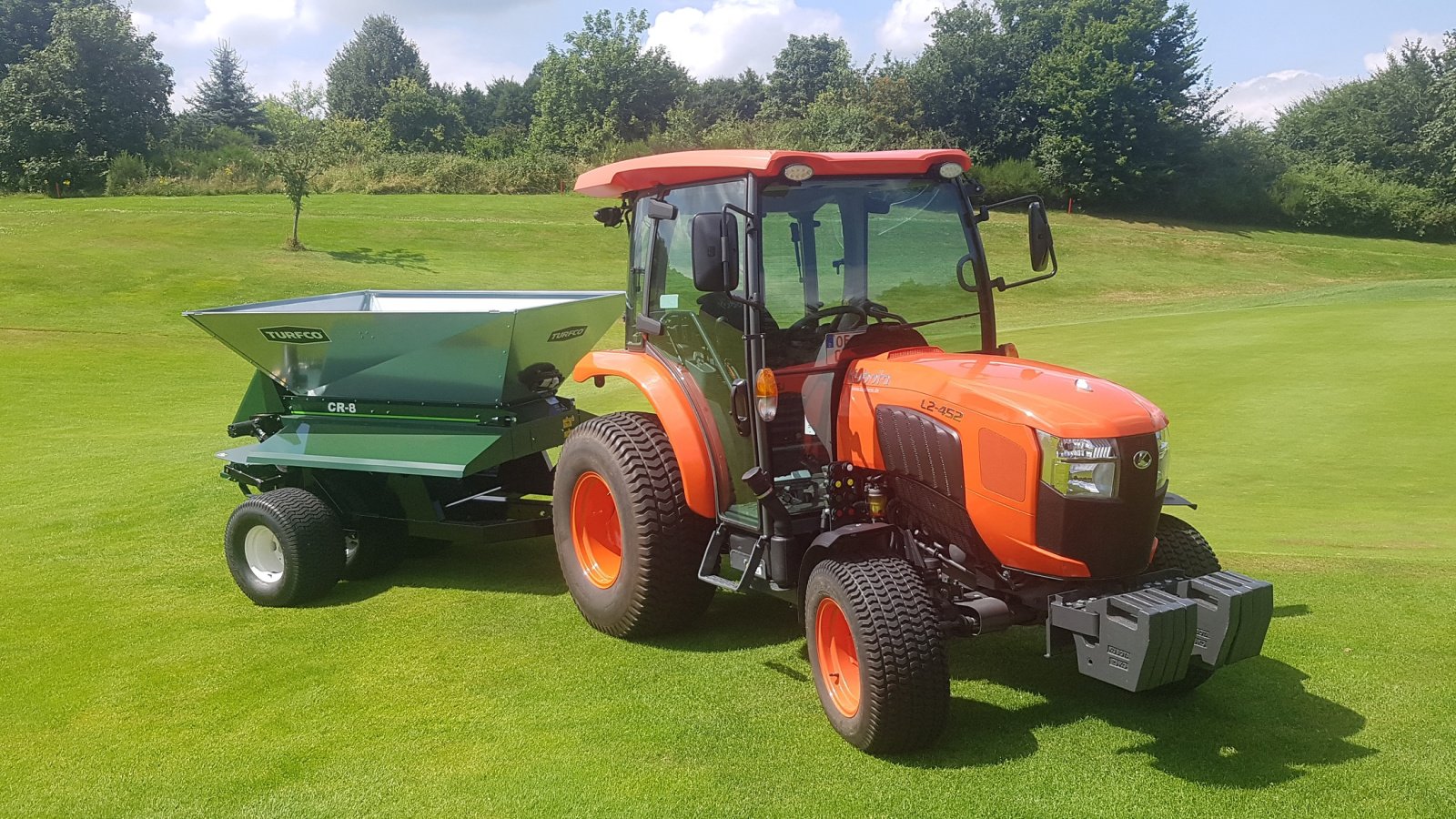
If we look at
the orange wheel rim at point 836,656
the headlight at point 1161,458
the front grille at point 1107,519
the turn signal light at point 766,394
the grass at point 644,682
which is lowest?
the grass at point 644,682

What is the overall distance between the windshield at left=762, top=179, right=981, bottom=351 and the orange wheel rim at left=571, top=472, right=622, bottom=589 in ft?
4.83

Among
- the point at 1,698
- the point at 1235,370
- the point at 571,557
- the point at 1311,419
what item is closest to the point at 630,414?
the point at 571,557

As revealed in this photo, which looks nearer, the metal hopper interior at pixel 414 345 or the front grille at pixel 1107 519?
the front grille at pixel 1107 519

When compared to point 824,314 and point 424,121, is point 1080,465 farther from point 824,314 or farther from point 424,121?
point 424,121

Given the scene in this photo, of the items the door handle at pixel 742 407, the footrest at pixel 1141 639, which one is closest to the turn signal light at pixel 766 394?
the door handle at pixel 742 407

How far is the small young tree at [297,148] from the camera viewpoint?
1030 inches

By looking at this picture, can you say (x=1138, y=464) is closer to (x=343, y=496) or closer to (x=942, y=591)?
(x=942, y=591)

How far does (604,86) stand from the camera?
196 ft

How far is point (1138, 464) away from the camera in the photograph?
378cm

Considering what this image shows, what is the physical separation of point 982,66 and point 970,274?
1769 inches

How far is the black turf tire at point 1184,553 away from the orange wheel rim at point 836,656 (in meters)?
1.17

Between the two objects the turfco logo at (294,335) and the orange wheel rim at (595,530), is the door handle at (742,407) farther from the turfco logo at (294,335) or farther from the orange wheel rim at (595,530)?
the turfco logo at (294,335)

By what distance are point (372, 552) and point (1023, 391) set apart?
13.1 ft

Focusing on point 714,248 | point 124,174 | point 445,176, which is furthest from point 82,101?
Result: point 714,248
